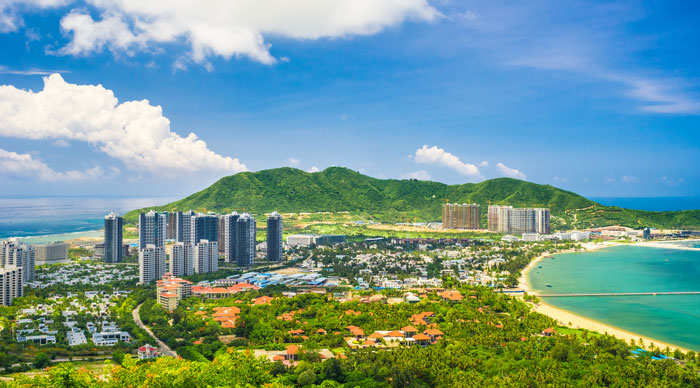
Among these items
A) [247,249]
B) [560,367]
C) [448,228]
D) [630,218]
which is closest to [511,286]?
[560,367]

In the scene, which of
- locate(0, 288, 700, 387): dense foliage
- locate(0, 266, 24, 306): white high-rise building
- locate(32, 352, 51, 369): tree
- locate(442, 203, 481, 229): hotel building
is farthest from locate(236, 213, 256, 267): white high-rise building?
locate(442, 203, 481, 229): hotel building

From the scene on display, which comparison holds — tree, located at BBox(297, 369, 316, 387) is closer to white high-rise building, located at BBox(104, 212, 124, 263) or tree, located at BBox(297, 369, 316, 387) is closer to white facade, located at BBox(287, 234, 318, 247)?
white high-rise building, located at BBox(104, 212, 124, 263)

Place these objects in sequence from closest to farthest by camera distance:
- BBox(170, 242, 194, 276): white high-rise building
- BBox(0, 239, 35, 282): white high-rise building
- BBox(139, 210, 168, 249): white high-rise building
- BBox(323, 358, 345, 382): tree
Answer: BBox(323, 358, 345, 382): tree
BBox(0, 239, 35, 282): white high-rise building
BBox(170, 242, 194, 276): white high-rise building
BBox(139, 210, 168, 249): white high-rise building

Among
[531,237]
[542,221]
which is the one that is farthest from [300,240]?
[542,221]

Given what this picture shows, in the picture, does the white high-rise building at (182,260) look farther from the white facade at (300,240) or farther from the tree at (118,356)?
the white facade at (300,240)

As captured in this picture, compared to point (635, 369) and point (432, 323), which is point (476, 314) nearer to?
point (432, 323)

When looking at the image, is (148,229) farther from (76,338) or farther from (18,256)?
(76,338)

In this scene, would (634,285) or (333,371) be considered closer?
(333,371)

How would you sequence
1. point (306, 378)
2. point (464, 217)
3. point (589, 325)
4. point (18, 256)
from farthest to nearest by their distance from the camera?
point (464, 217), point (18, 256), point (589, 325), point (306, 378)
